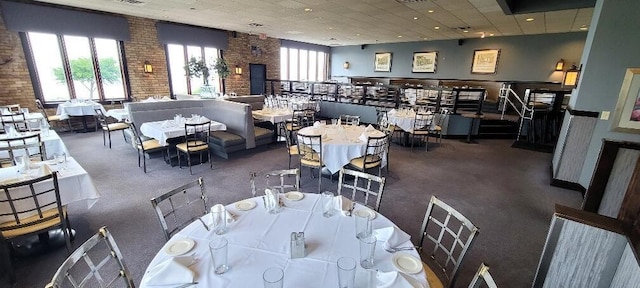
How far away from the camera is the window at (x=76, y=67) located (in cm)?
700

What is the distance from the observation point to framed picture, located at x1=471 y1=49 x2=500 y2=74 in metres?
10.4

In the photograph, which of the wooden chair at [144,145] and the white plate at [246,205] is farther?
the wooden chair at [144,145]

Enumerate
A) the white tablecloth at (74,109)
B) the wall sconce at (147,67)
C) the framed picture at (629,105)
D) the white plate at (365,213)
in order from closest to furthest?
the white plate at (365,213) → the framed picture at (629,105) → the white tablecloth at (74,109) → the wall sconce at (147,67)

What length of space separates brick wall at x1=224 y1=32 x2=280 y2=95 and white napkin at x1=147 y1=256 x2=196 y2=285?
10.4 metres

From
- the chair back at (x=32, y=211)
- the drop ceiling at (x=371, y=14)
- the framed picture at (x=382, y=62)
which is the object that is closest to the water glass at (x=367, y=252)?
the chair back at (x=32, y=211)

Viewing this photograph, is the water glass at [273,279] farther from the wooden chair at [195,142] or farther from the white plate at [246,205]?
the wooden chair at [195,142]

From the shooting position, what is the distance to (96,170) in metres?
4.70

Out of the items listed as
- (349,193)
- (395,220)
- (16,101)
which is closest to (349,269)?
(395,220)

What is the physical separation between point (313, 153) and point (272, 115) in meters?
2.66

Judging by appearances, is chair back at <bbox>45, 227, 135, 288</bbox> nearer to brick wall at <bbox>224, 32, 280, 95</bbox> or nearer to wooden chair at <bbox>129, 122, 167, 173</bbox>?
wooden chair at <bbox>129, 122, 167, 173</bbox>

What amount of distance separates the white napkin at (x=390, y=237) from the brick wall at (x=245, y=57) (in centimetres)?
1052

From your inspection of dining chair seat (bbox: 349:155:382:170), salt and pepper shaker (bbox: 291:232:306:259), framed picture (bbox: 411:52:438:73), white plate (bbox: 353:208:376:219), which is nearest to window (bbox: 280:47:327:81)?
framed picture (bbox: 411:52:438:73)

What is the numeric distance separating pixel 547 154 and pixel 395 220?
17.5 ft

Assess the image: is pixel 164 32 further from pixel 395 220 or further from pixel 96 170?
pixel 395 220
